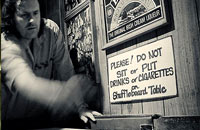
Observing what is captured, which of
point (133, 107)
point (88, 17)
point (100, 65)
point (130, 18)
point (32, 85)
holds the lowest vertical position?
point (133, 107)

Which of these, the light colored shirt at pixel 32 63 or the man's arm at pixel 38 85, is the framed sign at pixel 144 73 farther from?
the light colored shirt at pixel 32 63

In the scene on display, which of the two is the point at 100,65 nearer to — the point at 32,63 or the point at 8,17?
the point at 32,63

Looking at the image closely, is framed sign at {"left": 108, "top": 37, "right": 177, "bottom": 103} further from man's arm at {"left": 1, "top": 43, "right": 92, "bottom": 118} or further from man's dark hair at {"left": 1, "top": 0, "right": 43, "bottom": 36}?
man's dark hair at {"left": 1, "top": 0, "right": 43, "bottom": 36}

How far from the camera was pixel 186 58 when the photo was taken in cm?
107

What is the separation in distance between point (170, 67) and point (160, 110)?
22cm

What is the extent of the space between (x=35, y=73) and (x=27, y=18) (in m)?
0.36

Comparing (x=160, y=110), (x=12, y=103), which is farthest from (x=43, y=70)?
(x=160, y=110)

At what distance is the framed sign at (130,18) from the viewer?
120 centimetres

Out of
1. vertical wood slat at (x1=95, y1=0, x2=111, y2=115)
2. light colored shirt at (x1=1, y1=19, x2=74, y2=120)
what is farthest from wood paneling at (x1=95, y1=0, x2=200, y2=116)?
light colored shirt at (x1=1, y1=19, x2=74, y2=120)

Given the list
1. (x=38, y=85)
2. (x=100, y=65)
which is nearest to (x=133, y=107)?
(x=100, y=65)

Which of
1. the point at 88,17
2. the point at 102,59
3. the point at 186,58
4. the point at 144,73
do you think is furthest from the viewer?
the point at 88,17

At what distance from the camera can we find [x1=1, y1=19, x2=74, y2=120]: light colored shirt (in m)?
1.45

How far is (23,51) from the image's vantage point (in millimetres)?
1528

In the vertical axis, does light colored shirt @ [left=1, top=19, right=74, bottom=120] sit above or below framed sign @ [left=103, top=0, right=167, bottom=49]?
below
